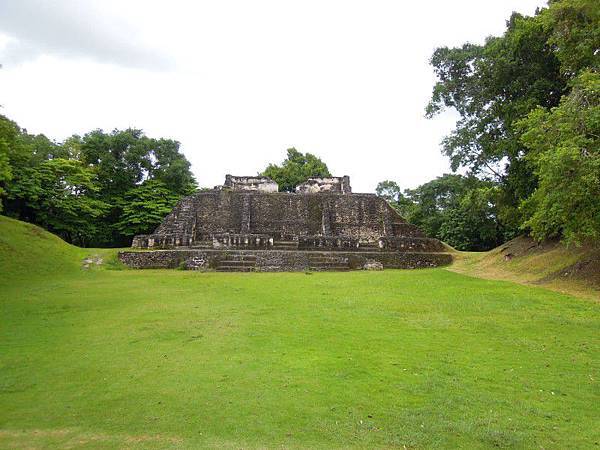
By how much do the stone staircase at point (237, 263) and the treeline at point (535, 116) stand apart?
9.08 m

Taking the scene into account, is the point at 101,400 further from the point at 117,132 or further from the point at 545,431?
the point at 117,132

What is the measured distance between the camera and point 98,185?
27.1 meters

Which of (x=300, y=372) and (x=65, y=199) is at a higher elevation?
(x=65, y=199)

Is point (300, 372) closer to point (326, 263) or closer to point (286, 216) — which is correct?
point (326, 263)

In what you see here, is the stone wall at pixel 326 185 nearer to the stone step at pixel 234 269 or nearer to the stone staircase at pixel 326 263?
the stone staircase at pixel 326 263

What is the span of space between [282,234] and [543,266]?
12.4 m

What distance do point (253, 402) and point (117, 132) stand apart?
96.9 ft

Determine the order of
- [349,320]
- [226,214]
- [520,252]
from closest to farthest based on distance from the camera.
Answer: [349,320], [520,252], [226,214]

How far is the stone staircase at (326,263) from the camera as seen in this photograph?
17.1 meters

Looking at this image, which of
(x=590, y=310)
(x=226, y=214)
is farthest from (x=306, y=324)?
(x=226, y=214)

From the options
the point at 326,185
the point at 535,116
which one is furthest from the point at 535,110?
the point at 326,185

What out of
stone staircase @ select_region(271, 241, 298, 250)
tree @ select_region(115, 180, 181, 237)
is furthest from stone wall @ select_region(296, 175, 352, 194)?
tree @ select_region(115, 180, 181, 237)

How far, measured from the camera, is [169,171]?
2986cm

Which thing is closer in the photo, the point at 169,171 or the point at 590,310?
the point at 590,310
